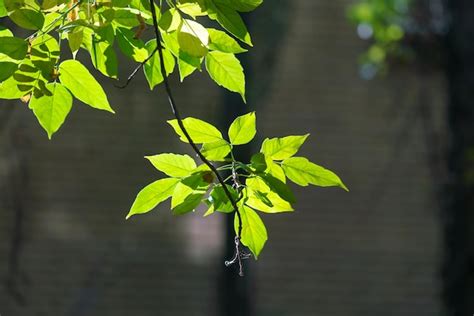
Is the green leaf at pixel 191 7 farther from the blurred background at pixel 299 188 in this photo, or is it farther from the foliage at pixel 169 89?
the blurred background at pixel 299 188

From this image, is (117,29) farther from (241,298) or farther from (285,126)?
(285,126)

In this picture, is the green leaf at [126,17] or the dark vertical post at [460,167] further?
the dark vertical post at [460,167]

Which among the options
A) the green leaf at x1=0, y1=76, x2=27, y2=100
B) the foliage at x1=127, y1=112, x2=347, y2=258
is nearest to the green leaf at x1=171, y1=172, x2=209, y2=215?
the foliage at x1=127, y1=112, x2=347, y2=258

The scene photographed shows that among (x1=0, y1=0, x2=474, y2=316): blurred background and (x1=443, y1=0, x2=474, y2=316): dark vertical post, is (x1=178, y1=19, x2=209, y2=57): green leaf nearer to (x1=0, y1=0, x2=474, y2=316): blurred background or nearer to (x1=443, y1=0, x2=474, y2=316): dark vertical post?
(x1=0, y1=0, x2=474, y2=316): blurred background

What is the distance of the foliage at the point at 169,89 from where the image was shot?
1466 millimetres

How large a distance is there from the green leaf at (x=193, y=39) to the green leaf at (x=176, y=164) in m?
0.20

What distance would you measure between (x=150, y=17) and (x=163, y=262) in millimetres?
5737

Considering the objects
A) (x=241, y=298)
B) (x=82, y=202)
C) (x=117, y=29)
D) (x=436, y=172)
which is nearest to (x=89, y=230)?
(x=82, y=202)

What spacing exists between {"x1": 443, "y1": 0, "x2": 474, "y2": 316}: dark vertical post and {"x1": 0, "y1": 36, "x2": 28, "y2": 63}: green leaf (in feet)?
16.0

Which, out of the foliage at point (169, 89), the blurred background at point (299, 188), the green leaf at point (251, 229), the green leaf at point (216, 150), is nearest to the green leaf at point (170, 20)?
the foliage at point (169, 89)

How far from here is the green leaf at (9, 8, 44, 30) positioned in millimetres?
1460

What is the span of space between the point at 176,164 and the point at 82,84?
8.6 inches

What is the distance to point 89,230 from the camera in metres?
7.07

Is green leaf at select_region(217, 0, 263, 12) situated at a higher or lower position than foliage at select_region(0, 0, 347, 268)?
higher
